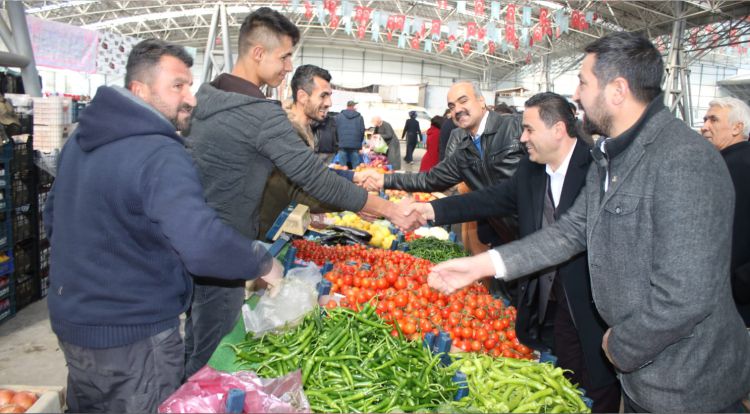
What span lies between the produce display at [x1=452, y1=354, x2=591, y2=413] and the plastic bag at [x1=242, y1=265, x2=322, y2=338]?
78 cm

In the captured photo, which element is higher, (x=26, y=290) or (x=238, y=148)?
(x=238, y=148)

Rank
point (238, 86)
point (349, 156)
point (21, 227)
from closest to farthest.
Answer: point (238, 86)
point (21, 227)
point (349, 156)

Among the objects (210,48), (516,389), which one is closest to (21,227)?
(210,48)

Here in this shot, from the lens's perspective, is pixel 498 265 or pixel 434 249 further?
pixel 434 249

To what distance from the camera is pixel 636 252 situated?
1.77m

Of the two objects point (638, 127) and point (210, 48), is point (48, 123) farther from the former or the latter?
point (638, 127)

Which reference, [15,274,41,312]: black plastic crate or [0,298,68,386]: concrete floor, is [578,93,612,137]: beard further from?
[15,274,41,312]: black plastic crate

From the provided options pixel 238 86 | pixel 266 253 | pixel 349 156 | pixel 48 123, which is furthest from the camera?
pixel 349 156

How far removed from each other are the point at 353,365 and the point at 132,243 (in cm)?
102

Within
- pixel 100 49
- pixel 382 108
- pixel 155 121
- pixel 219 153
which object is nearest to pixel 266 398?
pixel 155 121

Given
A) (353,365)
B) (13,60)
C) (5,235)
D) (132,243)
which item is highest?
(13,60)

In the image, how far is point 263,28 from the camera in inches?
109

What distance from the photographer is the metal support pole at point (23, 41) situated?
5328 millimetres

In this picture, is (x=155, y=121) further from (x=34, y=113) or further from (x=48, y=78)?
(x=48, y=78)
